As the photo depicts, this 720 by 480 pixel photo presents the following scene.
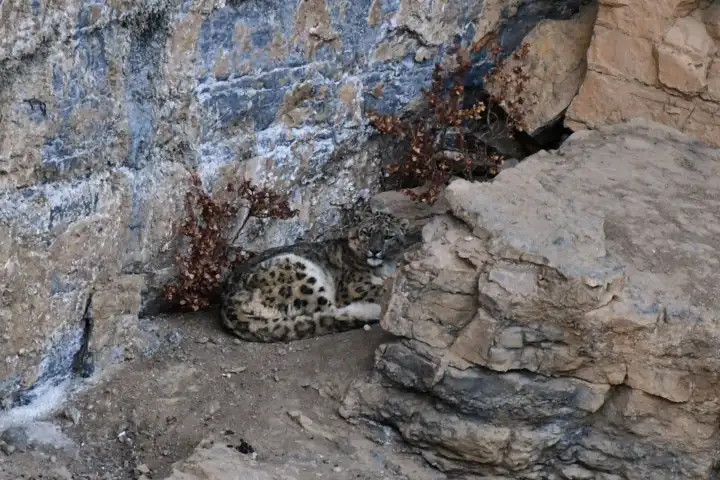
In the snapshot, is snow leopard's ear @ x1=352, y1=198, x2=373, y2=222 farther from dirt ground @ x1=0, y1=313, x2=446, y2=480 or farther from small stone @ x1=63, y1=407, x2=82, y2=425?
small stone @ x1=63, y1=407, x2=82, y2=425

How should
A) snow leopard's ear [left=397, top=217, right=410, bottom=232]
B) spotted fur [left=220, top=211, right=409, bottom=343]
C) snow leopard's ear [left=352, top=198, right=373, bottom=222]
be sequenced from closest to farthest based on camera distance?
spotted fur [left=220, top=211, right=409, bottom=343], snow leopard's ear [left=397, top=217, right=410, bottom=232], snow leopard's ear [left=352, top=198, right=373, bottom=222]

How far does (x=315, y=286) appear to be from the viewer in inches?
310

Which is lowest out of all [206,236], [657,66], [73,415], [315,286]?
[73,415]

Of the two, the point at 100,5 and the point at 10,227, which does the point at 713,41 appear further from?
the point at 10,227

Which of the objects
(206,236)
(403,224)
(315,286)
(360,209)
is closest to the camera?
(206,236)

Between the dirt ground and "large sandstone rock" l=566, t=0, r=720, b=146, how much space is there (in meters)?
2.22

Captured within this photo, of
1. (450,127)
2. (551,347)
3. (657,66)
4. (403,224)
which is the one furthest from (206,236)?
(657,66)

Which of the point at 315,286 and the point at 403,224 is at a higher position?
the point at 403,224

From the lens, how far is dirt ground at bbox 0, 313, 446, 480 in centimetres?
639

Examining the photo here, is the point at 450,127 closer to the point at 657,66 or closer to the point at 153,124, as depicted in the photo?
the point at 657,66

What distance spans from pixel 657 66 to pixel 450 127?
145 cm

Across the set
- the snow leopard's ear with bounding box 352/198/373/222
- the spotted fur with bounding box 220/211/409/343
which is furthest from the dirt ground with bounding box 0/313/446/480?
the snow leopard's ear with bounding box 352/198/373/222

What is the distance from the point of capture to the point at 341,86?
8.00m

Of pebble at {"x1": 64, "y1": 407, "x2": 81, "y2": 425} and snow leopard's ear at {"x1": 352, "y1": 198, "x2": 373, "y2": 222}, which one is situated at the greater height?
snow leopard's ear at {"x1": 352, "y1": 198, "x2": 373, "y2": 222}
